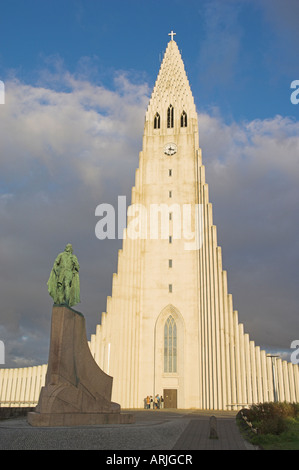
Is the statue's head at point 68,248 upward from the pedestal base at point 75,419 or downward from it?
upward

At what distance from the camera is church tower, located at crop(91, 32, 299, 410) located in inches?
1480

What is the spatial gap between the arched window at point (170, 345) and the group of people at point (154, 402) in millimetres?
2859

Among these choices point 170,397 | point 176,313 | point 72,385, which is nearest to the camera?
point 72,385

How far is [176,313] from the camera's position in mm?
40938

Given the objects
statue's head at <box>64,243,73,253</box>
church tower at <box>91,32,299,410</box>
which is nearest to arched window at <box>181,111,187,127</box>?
church tower at <box>91,32,299,410</box>

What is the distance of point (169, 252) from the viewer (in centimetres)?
4253

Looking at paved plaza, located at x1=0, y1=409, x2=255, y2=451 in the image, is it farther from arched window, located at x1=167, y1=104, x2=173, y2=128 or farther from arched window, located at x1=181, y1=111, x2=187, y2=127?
arched window, located at x1=167, y1=104, x2=173, y2=128

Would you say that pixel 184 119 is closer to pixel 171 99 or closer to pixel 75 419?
pixel 171 99

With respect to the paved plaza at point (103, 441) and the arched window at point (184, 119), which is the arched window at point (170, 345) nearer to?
the arched window at point (184, 119)

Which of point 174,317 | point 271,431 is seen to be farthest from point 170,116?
point 271,431

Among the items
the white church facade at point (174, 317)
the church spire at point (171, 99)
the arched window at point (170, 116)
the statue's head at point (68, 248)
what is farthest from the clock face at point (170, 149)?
the statue's head at point (68, 248)

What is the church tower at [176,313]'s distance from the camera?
37.6 m

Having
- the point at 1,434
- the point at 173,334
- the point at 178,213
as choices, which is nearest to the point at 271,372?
the point at 173,334

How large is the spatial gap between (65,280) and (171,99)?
3882 cm
